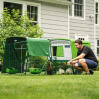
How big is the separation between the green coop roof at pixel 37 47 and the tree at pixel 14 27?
361cm

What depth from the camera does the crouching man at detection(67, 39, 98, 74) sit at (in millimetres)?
10073

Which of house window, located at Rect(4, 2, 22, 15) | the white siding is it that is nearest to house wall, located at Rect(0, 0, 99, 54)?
→ the white siding

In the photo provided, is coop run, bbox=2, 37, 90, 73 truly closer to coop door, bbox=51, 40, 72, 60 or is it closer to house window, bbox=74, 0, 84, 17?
coop door, bbox=51, 40, 72, 60

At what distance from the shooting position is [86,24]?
61.7 ft

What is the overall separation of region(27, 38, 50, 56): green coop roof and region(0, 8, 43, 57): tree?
11.8ft

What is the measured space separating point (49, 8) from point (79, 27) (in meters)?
2.32

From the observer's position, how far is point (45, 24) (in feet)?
54.8

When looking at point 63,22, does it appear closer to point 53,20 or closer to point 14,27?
point 53,20

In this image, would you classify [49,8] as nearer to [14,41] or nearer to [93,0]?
[93,0]

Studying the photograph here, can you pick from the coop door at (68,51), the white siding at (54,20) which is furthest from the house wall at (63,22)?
the coop door at (68,51)

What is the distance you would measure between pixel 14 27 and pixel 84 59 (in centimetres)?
487

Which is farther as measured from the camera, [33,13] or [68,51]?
[33,13]

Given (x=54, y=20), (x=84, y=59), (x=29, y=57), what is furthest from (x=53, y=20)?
(x=84, y=59)

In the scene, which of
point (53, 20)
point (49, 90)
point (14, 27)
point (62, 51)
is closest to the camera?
point (49, 90)
